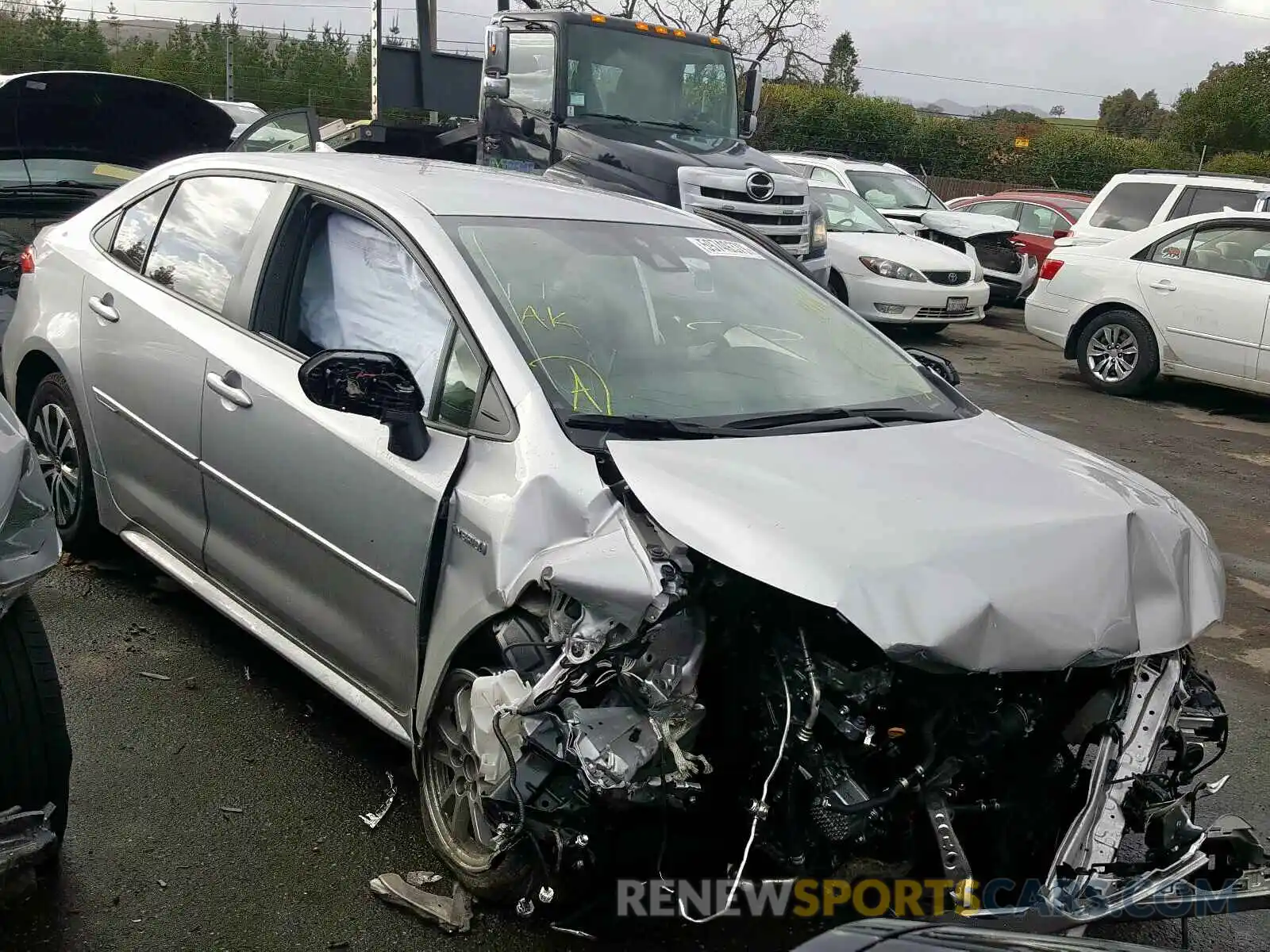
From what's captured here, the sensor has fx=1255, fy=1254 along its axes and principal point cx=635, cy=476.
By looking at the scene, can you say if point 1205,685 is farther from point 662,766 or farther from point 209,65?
point 209,65

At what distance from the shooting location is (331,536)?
11.1ft

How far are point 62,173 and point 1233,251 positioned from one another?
28.1 ft

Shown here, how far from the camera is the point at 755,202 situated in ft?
35.1

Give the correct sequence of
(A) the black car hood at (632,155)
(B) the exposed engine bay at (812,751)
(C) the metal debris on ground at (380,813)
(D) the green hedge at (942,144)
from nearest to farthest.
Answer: (B) the exposed engine bay at (812,751) → (C) the metal debris on ground at (380,813) → (A) the black car hood at (632,155) → (D) the green hedge at (942,144)

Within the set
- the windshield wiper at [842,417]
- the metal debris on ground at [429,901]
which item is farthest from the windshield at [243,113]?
the metal debris on ground at [429,901]

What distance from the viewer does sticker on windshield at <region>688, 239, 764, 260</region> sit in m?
4.12

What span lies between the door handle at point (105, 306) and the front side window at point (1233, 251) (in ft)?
28.3

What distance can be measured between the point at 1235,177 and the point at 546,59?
7560 millimetres

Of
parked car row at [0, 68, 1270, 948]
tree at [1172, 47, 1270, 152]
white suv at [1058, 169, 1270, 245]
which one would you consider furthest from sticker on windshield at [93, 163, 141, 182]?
tree at [1172, 47, 1270, 152]

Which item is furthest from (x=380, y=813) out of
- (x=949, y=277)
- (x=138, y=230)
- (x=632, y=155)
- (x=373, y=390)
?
(x=949, y=277)

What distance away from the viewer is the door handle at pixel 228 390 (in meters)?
3.72

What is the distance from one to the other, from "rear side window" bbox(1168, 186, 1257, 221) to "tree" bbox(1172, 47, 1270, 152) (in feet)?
69.6

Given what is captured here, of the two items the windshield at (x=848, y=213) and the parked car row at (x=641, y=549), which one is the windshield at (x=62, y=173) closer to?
the parked car row at (x=641, y=549)

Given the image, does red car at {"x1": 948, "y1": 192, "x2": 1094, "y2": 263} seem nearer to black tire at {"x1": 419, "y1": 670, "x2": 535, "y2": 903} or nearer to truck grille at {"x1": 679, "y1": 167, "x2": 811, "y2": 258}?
truck grille at {"x1": 679, "y1": 167, "x2": 811, "y2": 258}
